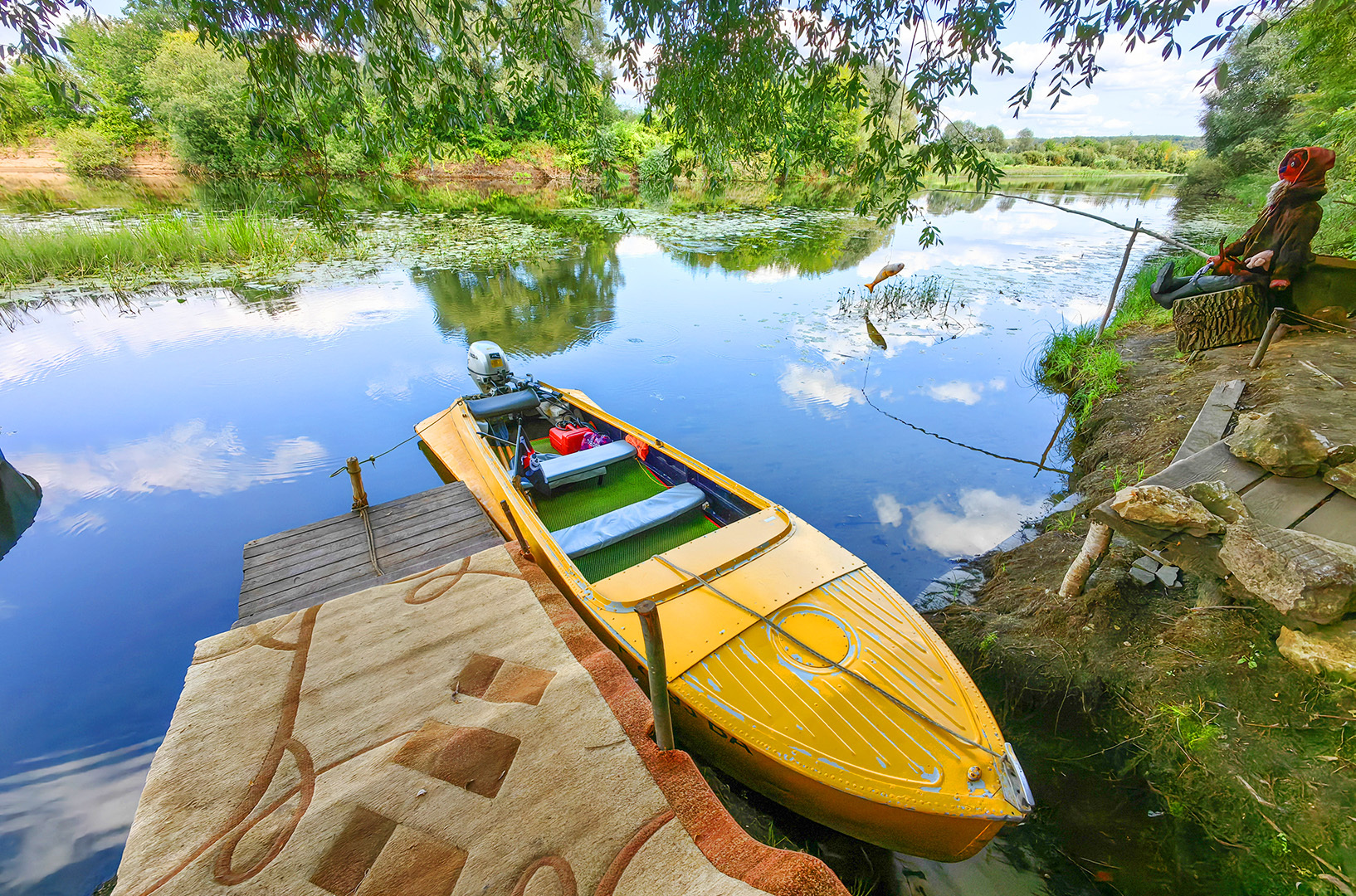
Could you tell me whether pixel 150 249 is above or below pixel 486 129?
below

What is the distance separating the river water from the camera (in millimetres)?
3902

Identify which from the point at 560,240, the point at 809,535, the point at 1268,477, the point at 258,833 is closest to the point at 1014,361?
the point at 1268,477

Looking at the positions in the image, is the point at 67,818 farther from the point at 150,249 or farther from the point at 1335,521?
the point at 150,249

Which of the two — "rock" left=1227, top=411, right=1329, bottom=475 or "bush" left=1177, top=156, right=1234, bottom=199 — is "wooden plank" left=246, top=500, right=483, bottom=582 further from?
"bush" left=1177, top=156, right=1234, bottom=199

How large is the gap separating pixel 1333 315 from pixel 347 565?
11.4 m

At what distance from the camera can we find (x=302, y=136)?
313cm

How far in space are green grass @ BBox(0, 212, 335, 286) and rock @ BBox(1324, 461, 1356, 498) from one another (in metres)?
15.4

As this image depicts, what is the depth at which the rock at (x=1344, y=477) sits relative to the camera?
10.1 feet

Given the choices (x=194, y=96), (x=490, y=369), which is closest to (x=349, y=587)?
(x=490, y=369)

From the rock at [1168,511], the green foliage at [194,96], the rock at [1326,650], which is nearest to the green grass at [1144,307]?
the rock at [1168,511]

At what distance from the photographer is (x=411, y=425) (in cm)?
862

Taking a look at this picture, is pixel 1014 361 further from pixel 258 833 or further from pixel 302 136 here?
pixel 258 833

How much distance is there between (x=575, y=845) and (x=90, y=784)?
4853mm

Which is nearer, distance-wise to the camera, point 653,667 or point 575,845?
point 575,845
